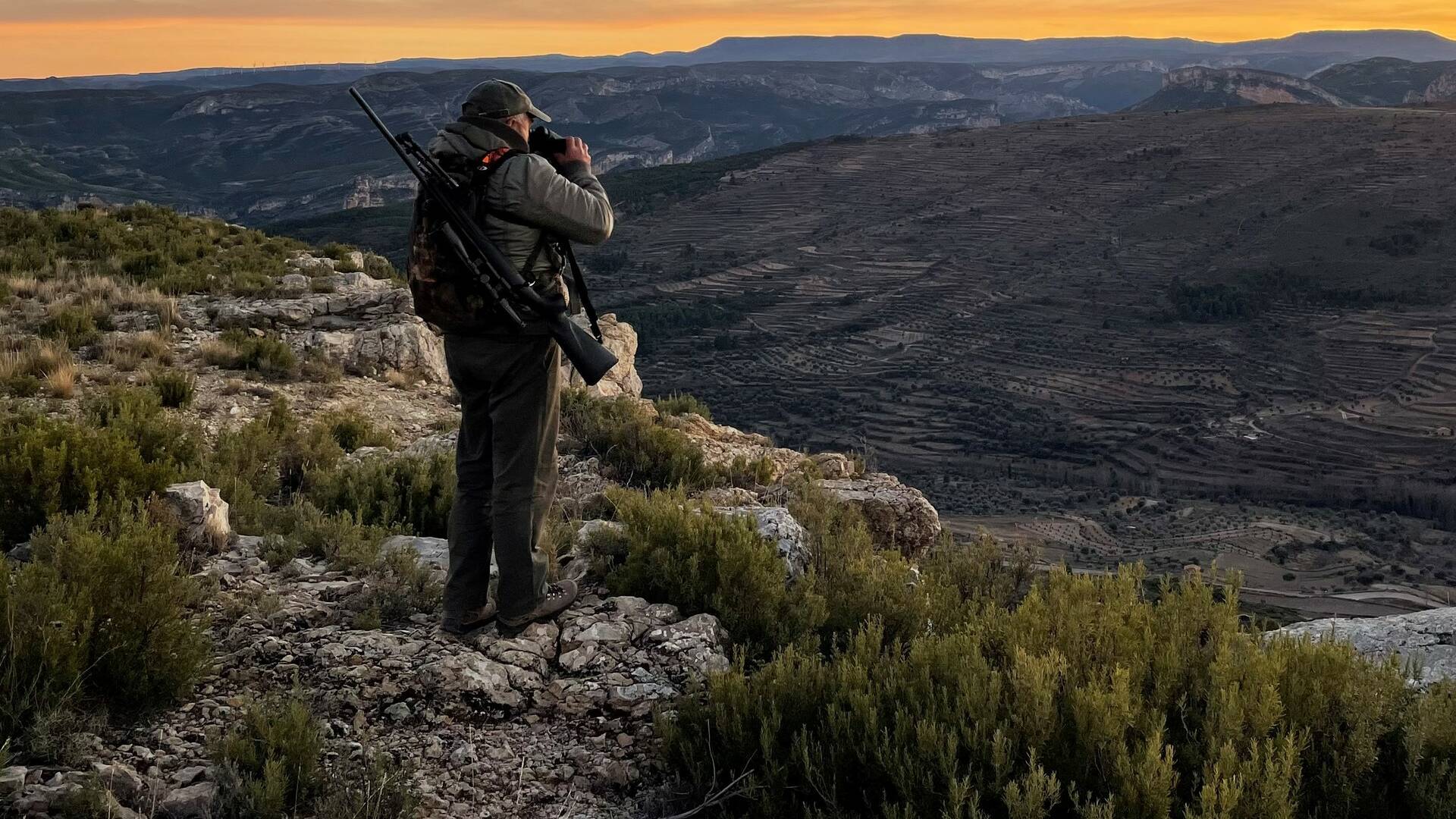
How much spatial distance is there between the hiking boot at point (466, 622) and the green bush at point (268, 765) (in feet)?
2.66

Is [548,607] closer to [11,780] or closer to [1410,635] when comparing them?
[11,780]

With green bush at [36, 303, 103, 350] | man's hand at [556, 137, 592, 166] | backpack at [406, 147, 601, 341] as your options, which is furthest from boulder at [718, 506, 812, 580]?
green bush at [36, 303, 103, 350]

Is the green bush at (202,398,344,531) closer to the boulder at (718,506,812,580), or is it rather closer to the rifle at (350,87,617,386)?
the rifle at (350,87,617,386)

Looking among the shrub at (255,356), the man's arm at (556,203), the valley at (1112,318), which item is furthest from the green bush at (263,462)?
the valley at (1112,318)

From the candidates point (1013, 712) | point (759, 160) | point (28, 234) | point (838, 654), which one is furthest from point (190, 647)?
point (759, 160)

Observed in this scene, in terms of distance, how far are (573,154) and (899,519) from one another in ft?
11.8

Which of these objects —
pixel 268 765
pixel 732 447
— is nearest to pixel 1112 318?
pixel 732 447

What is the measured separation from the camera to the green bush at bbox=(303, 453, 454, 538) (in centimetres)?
505

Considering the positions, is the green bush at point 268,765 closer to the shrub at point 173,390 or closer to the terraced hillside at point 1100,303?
the shrub at point 173,390

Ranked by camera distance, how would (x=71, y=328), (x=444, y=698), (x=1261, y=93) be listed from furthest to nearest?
(x=1261, y=93), (x=71, y=328), (x=444, y=698)

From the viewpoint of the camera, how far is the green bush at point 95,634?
2.67 m

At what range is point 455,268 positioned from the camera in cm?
321

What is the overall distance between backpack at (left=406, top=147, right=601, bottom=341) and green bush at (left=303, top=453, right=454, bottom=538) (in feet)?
6.34

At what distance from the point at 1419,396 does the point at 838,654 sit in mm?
68248
